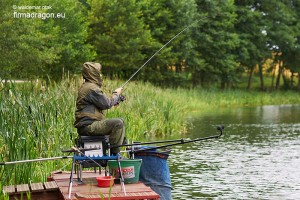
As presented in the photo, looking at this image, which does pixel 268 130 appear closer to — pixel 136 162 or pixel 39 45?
pixel 39 45

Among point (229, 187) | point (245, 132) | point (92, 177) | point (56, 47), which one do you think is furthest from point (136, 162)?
point (56, 47)

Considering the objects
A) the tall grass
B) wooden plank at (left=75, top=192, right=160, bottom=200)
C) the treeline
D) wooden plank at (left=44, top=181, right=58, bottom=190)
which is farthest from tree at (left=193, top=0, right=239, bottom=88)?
wooden plank at (left=75, top=192, right=160, bottom=200)

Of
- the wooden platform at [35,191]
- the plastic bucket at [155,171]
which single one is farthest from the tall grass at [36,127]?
the plastic bucket at [155,171]

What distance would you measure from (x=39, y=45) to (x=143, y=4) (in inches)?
558

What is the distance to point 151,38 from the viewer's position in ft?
122

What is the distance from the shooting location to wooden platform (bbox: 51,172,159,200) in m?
7.48

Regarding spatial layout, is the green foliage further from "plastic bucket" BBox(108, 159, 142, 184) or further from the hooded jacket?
"plastic bucket" BBox(108, 159, 142, 184)

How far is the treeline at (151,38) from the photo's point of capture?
2383 cm

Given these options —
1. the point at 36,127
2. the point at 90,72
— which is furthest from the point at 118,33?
the point at 90,72

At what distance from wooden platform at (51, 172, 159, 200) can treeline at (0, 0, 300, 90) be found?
1321cm

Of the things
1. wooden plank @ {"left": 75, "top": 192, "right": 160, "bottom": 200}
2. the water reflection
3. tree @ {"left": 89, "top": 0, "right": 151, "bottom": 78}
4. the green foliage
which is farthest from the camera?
tree @ {"left": 89, "top": 0, "right": 151, "bottom": 78}

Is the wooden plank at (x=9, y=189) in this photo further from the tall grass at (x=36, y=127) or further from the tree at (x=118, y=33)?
the tree at (x=118, y=33)

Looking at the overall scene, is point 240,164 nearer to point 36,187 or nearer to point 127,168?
point 127,168

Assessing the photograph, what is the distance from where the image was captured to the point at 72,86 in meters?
14.6
